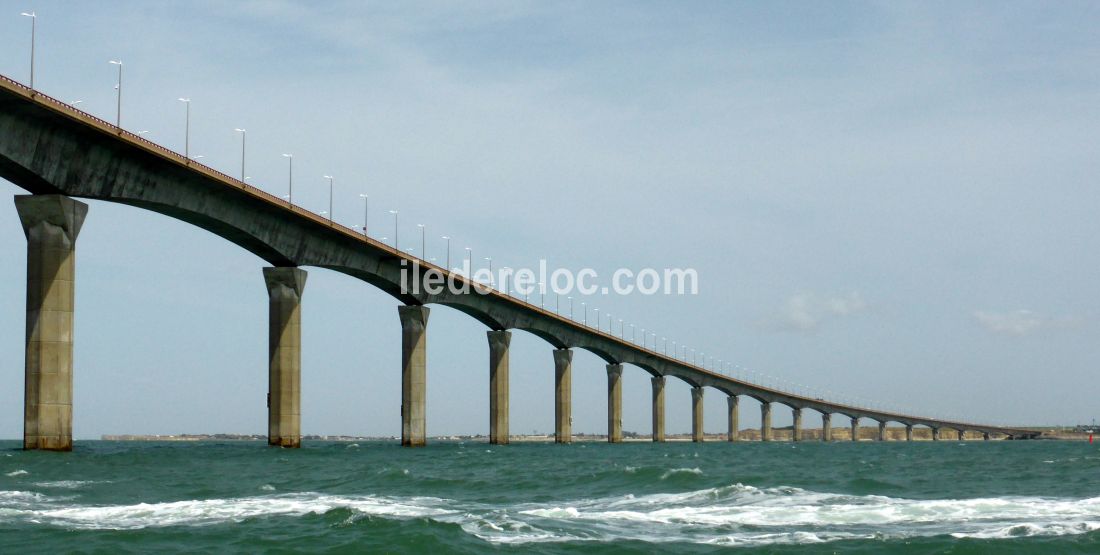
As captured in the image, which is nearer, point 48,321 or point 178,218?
point 48,321

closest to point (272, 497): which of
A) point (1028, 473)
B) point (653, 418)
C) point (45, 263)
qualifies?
point (45, 263)

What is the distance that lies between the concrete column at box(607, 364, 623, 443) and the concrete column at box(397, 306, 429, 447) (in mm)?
51485

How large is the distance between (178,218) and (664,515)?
4702cm

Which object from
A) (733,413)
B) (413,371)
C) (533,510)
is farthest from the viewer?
(733,413)

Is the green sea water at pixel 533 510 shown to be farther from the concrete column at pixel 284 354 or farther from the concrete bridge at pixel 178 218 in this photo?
the concrete column at pixel 284 354

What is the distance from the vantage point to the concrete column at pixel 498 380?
370 ft

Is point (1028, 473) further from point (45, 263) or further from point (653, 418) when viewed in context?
point (653, 418)

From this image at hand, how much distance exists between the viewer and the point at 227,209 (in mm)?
69375

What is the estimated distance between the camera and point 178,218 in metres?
69.0

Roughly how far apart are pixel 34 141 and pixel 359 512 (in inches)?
1367

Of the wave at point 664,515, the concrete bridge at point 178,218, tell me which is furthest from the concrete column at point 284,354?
the wave at point 664,515

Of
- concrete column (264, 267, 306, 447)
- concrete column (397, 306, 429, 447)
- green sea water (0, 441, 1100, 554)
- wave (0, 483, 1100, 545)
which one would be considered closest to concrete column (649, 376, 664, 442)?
concrete column (397, 306, 429, 447)

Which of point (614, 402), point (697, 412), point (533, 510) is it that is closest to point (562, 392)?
point (614, 402)

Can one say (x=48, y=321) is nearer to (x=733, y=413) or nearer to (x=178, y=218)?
(x=178, y=218)
